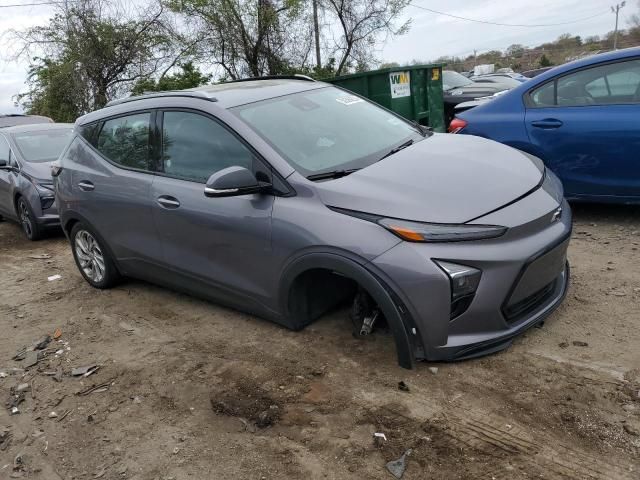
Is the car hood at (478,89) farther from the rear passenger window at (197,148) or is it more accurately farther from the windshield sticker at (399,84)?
the rear passenger window at (197,148)

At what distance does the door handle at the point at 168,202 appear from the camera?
406cm

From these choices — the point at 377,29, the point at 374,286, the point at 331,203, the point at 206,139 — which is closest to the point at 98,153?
the point at 206,139

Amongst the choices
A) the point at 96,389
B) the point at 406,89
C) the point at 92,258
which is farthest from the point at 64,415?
the point at 406,89

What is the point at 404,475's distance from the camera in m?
2.52

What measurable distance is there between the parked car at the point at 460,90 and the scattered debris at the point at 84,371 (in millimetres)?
10382

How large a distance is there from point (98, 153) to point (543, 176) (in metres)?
3.56

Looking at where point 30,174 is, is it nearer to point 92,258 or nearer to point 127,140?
point 92,258

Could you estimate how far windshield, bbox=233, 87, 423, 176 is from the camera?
3641 millimetres

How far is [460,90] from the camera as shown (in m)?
13.5

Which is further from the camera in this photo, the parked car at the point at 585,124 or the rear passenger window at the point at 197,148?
the parked car at the point at 585,124

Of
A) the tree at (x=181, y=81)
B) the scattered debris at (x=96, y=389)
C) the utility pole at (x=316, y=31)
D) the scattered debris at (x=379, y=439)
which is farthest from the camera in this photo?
the utility pole at (x=316, y=31)

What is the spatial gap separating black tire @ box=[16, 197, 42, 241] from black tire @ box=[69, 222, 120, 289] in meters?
2.79

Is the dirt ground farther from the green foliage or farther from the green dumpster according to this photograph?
the green foliage

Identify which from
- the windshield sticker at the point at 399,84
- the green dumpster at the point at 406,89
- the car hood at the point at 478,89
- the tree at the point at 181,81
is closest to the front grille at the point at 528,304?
the green dumpster at the point at 406,89
